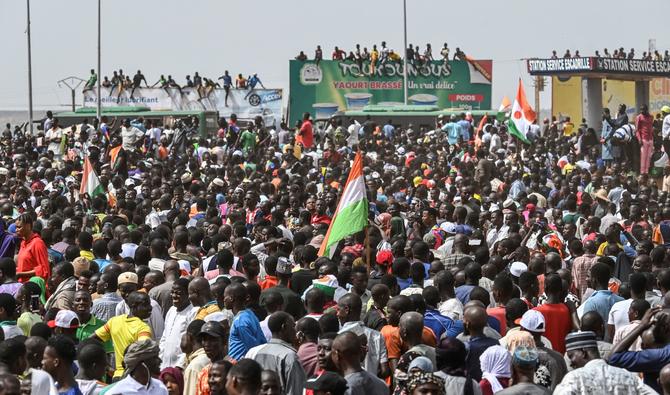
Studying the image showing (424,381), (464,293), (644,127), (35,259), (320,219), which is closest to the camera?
(424,381)

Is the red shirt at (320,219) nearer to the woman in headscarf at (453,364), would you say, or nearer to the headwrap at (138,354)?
the woman in headscarf at (453,364)

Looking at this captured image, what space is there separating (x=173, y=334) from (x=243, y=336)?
99 centimetres

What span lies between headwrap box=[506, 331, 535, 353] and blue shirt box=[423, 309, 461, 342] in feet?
2.05

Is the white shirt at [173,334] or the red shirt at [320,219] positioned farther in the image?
the red shirt at [320,219]

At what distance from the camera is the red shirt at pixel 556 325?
9.86 meters

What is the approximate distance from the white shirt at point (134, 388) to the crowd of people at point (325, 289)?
0.7 inches

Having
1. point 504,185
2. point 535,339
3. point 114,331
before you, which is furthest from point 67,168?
point 535,339

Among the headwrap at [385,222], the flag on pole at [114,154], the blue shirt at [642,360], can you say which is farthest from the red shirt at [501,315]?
the flag on pole at [114,154]

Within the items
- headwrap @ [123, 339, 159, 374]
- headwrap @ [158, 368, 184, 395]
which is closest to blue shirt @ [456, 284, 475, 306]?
headwrap @ [158, 368, 184, 395]

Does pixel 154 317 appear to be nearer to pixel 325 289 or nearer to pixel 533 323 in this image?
pixel 325 289

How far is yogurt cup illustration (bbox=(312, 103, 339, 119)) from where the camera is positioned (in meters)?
46.6

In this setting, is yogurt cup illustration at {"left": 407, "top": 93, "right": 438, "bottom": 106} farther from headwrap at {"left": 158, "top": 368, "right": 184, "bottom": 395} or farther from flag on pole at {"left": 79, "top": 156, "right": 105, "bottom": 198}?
headwrap at {"left": 158, "top": 368, "right": 184, "bottom": 395}

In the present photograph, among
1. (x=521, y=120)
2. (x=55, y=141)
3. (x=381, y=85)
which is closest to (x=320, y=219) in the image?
(x=521, y=120)

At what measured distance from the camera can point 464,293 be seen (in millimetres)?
10703
